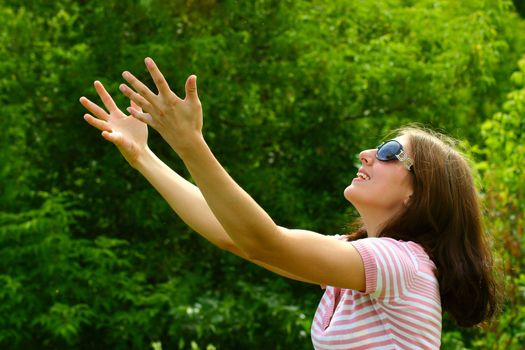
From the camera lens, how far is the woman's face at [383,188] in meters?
2.13

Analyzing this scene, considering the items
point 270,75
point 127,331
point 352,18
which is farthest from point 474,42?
point 127,331

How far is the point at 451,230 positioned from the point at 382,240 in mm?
229

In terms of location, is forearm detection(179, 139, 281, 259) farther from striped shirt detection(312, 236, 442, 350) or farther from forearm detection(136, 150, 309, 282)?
forearm detection(136, 150, 309, 282)

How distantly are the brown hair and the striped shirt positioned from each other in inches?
2.8

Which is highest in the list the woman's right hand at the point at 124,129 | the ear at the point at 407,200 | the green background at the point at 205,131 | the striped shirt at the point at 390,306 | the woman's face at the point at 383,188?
the woman's right hand at the point at 124,129

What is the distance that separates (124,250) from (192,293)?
2.23 feet

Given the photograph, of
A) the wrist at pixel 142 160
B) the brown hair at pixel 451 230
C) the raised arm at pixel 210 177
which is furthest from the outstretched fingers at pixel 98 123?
the brown hair at pixel 451 230

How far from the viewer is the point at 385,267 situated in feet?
6.21

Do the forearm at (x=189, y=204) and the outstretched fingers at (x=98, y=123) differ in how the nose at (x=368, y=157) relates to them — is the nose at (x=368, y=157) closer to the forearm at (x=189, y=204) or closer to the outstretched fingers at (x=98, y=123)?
the forearm at (x=189, y=204)

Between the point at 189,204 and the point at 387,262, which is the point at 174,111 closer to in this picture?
the point at 387,262

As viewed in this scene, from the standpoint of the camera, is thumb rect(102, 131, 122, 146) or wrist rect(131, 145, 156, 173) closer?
thumb rect(102, 131, 122, 146)

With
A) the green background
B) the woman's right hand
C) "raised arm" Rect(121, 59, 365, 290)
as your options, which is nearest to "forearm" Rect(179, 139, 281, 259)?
"raised arm" Rect(121, 59, 365, 290)

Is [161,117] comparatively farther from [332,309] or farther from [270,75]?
[270,75]

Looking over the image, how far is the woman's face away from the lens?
2129 millimetres
